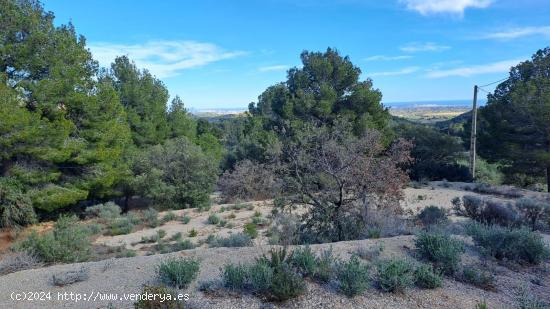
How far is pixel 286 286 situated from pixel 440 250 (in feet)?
9.20

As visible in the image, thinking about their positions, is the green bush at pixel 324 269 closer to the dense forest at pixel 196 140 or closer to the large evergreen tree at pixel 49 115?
the dense forest at pixel 196 140

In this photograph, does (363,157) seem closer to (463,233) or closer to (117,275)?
(463,233)

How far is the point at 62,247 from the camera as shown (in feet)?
28.4

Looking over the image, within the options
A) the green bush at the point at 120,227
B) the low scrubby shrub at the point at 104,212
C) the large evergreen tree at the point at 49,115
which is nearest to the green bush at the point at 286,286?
the green bush at the point at 120,227

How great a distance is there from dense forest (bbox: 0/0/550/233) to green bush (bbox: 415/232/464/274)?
2.90 m

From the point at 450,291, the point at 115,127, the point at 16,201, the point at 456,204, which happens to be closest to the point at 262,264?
the point at 450,291

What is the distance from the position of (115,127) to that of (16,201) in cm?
628

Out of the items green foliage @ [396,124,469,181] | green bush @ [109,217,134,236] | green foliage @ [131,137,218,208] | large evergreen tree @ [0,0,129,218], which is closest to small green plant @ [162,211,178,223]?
green bush @ [109,217,134,236]

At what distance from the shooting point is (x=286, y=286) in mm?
4938

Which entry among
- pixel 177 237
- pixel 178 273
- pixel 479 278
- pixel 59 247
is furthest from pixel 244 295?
pixel 177 237

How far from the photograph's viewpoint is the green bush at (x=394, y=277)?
532cm

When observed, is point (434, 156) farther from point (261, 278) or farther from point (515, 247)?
point (261, 278)

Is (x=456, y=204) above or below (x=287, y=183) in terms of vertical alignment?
below

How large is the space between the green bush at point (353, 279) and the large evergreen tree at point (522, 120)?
829 inches
